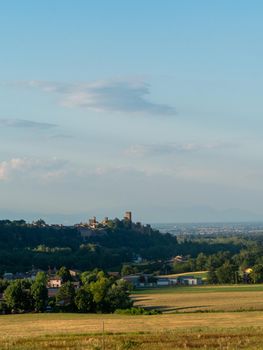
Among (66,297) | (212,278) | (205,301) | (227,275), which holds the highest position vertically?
(227,275)

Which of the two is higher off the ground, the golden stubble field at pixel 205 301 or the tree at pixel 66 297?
the tree at pixel 66 297

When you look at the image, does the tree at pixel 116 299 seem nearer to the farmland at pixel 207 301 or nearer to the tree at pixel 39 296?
the farmland at pixel 207 301

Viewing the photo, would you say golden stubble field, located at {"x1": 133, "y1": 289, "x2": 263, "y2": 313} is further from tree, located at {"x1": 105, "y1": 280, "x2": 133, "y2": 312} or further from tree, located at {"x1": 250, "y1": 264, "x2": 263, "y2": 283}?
tree, located at {"x1": 250, "y1": 264, "x2": 263, "y2": 283}

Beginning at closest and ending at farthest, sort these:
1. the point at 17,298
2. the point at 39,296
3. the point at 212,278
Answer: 1. the point at 39,296
2. the point at 17,298
3. the point at 212,278

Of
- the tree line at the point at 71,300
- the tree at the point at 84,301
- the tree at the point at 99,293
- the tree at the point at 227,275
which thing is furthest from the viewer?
the tree at the point at 227,275

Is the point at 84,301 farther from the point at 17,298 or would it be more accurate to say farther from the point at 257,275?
the point at 257,275

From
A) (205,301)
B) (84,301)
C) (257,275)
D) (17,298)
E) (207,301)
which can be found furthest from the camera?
(257,275)

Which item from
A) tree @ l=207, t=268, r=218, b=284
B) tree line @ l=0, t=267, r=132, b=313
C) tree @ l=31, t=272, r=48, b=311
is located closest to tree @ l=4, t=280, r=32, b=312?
tree line @ l=0, t=267, r=132, b=313

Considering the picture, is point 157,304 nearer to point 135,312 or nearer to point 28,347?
point 135,312

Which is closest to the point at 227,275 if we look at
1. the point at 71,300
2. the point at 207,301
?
the point at 207,301

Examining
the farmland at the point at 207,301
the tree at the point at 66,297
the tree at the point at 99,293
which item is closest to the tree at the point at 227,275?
the farmland at the point at 207,301

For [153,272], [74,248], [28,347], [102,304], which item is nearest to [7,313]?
[102,304]

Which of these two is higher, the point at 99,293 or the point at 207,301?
the point at 99,293
